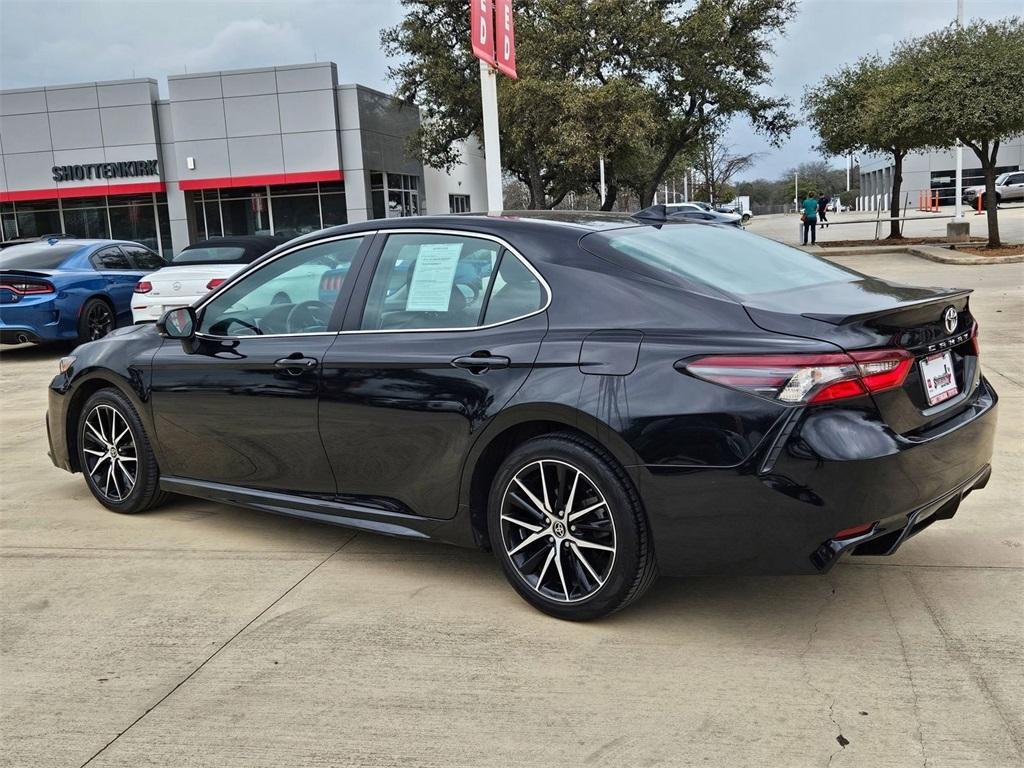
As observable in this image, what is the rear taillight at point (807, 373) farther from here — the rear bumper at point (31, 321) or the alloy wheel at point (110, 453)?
the rear bumper at point (31, 321)

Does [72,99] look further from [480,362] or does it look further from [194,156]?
[480,362]

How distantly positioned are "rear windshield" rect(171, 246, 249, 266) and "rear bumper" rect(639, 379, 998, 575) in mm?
9928

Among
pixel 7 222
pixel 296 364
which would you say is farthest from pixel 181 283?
pixel 7 222

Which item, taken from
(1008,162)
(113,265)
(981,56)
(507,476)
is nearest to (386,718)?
(507,476)

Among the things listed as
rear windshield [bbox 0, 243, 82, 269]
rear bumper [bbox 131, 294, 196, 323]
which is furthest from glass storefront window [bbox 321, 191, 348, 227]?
rear bumper [bbox 131, 294, 196, 323]

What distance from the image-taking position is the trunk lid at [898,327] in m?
3.17

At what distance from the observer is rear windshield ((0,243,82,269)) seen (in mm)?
12133

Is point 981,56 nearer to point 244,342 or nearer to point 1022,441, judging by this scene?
point 1022,441

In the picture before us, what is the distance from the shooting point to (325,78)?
33.1 meters

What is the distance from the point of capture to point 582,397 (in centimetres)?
339

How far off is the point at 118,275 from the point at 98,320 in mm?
736

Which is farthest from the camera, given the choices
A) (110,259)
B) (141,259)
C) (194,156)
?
(194,156)

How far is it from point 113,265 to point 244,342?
9571 millimetres

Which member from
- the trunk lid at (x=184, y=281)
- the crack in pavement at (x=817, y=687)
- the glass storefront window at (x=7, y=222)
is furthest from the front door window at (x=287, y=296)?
the glass storefront window at (x=7, y=222)
